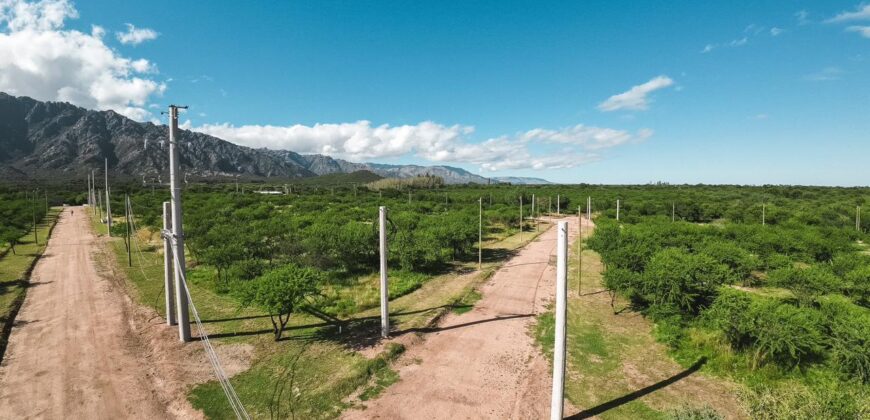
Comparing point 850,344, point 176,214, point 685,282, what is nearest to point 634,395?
point 850,344

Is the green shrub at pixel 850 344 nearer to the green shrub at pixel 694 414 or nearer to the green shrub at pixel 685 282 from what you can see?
the green shrub at pixel 685 282

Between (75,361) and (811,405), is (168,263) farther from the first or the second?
(811,405)

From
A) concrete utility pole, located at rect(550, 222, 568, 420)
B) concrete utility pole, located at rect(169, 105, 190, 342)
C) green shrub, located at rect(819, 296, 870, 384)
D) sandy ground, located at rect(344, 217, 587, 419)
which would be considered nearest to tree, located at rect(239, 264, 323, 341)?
concrete utility pole, located at rect(169, 105, 190, 342)

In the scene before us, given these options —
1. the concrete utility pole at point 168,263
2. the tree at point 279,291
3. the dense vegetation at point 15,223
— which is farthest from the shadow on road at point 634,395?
the dense vegetation at point 15,223

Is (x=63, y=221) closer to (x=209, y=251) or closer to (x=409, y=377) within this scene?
(x=209, y=251)

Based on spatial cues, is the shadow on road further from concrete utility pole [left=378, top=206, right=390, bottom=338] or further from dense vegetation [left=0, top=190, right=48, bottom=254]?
dense vegetation [left=0, top=190, right=48, bottom=254]

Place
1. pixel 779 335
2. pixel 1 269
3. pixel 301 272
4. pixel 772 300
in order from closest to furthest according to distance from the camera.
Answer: pixel 779 335 → pixel 772 300 → pixel 301 272 → pixel 1 269

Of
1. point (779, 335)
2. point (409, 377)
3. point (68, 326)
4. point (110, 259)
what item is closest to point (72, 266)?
point (110, 259)
